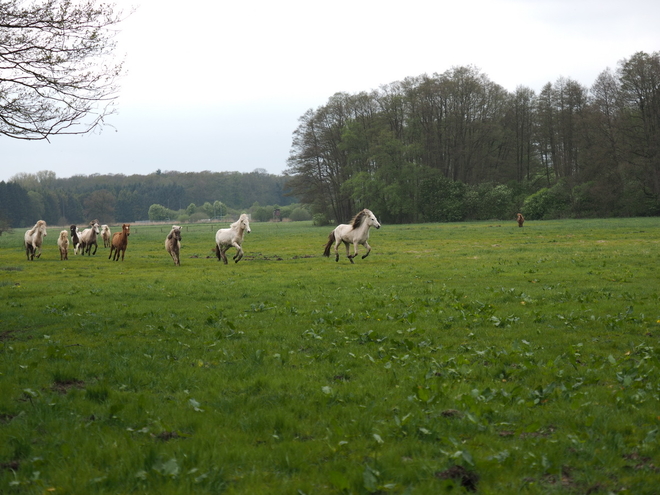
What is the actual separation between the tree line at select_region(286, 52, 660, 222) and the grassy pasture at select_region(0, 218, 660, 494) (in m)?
66.4

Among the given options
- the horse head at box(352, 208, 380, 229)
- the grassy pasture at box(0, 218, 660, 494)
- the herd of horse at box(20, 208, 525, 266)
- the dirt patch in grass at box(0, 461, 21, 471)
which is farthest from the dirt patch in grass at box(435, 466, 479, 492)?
the horse head at box(352, 208, 380, 229)

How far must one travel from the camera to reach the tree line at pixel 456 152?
7538 cm

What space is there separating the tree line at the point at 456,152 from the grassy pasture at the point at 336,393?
66367 mm

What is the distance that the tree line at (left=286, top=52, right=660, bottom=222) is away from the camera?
247ft

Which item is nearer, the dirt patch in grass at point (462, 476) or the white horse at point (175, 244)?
the dirt patch in grass at point (462, 476)

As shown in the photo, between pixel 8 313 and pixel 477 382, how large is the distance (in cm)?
1130

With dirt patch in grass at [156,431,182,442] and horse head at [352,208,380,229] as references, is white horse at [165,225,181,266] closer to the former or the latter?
horse head at [352,208,380,229]

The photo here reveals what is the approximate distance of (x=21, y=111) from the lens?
470 inches

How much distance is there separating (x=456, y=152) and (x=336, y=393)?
82445 mm

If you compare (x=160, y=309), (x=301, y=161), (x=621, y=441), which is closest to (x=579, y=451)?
(x=621, y=441)

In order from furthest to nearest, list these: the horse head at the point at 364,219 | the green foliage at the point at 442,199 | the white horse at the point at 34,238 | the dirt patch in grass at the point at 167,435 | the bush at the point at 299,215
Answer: the bush at the point at 299,215 → the green foliage at the point at 442,199 → the white horse at the point at 34,238 → the horse head at the point at 364,219 → the dirt patch in grass at the point at 167,435

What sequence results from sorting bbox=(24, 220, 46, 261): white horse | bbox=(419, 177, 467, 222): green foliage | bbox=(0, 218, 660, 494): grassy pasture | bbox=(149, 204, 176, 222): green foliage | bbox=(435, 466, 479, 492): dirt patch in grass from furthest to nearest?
bbox=(149, 204, 176, 222): green foliage < bbox=(419, 177, 467, 222): green foliage < bbox=(24, 220, 46, 261): white horse < bbox=(0, 218, 660, 494): grassy pasture < bbox=(435, 466, 479, 492): dirt patch in grass

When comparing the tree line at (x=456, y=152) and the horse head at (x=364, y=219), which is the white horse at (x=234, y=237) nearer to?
the horse head at (x=364, y=219)

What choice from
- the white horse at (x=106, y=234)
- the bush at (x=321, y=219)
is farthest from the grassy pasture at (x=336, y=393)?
the bush at (x=321, y=219)
